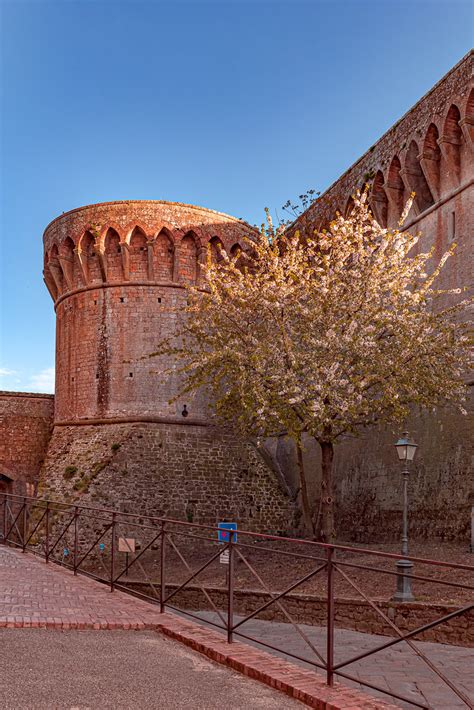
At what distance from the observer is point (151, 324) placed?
75.6ft

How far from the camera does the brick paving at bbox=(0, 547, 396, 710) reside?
17.2 feet

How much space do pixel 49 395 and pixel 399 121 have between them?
15102 millimetres

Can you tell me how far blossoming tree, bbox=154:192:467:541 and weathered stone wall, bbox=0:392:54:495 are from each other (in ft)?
34.8

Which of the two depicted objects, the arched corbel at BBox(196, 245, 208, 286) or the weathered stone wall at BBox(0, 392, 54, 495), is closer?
the arched corbel at BBox(196, 245, 208, 286)

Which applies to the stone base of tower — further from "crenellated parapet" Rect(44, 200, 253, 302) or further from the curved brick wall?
"crenellated parapet" Rect(44, 200, 253, 302)

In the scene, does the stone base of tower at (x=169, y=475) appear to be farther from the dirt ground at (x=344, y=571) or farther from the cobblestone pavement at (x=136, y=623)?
the cobblestone pavement at (x=136, y=623)

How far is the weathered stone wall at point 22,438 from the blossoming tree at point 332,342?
34.8ft

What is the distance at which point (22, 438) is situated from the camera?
24484 millimetres

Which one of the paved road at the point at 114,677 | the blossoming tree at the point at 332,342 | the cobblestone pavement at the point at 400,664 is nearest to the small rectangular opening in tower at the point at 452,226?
the blossoming tree at the point at 332,342

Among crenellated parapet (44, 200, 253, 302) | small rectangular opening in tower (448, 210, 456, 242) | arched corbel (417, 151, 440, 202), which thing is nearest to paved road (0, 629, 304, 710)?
small rectangular opening in tower (448, 210, 456, 242)

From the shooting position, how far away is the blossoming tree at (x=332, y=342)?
14555 mm

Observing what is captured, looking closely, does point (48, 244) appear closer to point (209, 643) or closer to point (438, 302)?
point (438, 302)

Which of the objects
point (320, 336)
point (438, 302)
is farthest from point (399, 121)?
point (320, 336)

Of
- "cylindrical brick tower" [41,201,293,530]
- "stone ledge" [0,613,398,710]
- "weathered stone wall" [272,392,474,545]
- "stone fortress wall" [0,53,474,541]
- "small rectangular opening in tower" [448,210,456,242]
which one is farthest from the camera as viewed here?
"cylindrical brick tower" [41,201,293,530]
